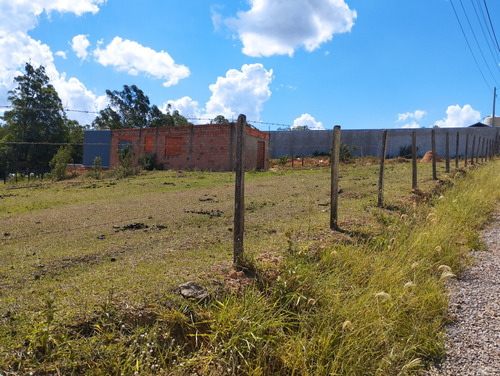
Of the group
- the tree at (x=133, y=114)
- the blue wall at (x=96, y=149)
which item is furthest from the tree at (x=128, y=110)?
the blue wall at (x=96, y=149)

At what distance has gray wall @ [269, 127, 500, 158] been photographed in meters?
29.4

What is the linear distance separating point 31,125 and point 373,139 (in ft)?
99.4

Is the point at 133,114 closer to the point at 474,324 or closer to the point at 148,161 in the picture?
the point at 148,161

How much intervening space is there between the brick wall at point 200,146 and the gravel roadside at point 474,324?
54.5ft

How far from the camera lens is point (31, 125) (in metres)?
32.8

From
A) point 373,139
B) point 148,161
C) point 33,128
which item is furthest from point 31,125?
point 373,139

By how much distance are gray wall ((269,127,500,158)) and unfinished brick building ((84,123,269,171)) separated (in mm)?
7230

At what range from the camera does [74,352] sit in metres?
1.92

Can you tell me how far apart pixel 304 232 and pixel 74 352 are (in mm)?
2875

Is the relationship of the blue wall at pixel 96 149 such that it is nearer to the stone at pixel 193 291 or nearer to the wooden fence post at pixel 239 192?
the wooden fence post at pixel 239 192

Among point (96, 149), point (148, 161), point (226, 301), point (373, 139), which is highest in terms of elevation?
point (373, 139)

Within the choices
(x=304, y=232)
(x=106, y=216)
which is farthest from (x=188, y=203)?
(x=304, y=232)

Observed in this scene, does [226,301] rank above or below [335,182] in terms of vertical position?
below

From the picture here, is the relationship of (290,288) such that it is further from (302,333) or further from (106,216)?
(106,216)
